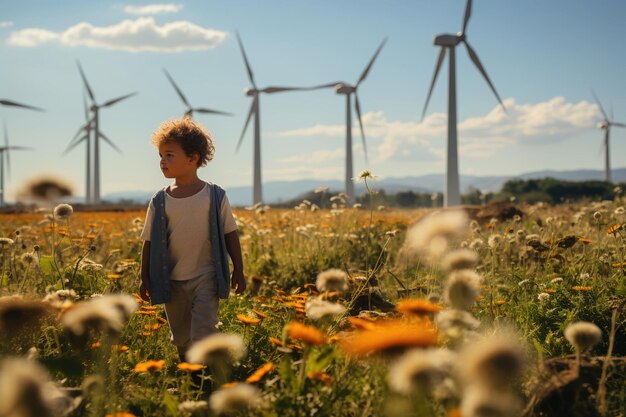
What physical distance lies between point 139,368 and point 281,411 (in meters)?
0.69

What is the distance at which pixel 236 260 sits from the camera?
14.6 feet

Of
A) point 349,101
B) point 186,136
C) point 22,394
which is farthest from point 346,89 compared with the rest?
point 22,394

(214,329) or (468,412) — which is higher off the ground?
(468,412)

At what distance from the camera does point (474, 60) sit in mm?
26016

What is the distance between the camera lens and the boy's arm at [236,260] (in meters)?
4.38

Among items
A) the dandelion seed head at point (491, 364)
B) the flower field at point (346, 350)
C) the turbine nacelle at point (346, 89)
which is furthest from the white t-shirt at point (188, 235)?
the turbine nacelle at point (346, 89)

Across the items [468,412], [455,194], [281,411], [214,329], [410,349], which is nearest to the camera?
[468,412]

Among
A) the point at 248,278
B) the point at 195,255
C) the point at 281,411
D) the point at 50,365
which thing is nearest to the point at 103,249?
the point at 248,278

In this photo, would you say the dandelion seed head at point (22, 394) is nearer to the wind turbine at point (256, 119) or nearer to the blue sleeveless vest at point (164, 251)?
the blue sleeveless vest at point (164, 251)

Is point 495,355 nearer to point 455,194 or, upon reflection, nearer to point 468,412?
point 468,412

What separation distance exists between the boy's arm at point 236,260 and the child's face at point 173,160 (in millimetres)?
587

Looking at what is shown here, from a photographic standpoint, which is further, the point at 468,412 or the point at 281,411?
the point at 281,411

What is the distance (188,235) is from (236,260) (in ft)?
1.31

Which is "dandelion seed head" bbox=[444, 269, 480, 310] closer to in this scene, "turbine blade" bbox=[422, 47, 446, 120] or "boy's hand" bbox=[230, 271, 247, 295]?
"boy's hand" bbox=[230, 271, 247, 295]
